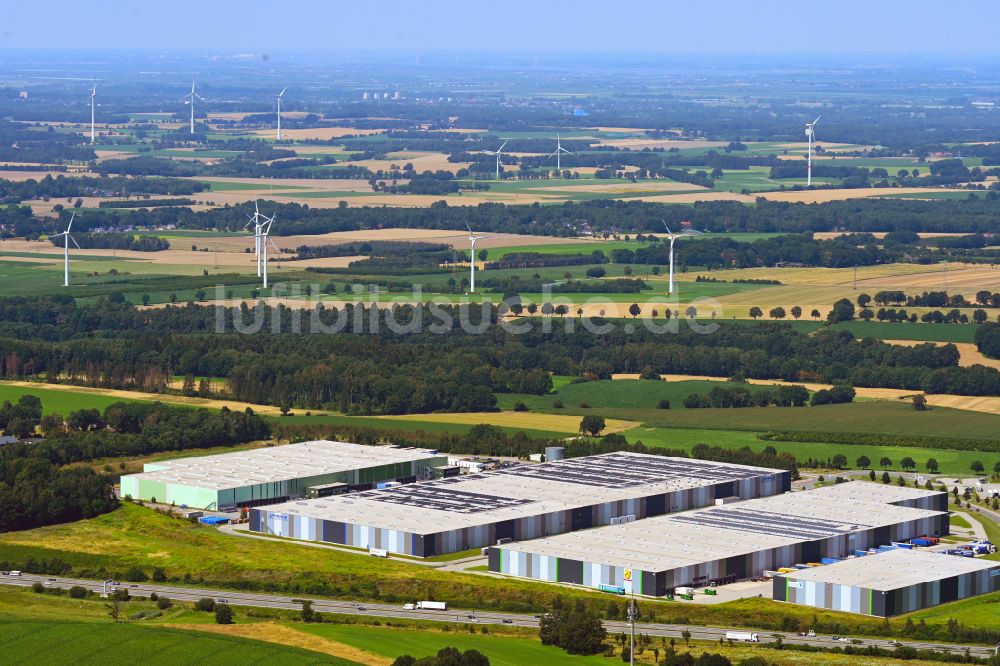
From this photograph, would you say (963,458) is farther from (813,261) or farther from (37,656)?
(813,261)

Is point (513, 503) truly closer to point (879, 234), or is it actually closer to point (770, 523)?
point (770, 523)

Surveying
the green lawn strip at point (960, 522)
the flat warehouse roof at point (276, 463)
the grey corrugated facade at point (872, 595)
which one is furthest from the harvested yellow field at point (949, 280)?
the grey corrugated facade at point (872, 595)

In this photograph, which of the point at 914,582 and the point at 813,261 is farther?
the point at 813,261

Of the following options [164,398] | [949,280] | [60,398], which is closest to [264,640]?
[60,398]

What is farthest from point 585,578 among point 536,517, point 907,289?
point 907,289

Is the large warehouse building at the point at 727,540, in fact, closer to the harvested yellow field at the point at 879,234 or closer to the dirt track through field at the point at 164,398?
the dirt track through field at the point at 164,398

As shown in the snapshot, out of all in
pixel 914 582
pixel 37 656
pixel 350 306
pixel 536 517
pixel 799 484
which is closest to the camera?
pixel 37 656

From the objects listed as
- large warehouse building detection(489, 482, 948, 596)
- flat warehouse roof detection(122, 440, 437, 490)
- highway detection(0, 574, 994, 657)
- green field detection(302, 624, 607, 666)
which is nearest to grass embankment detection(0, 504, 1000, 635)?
highway detection(0, 574, 994, 657)
